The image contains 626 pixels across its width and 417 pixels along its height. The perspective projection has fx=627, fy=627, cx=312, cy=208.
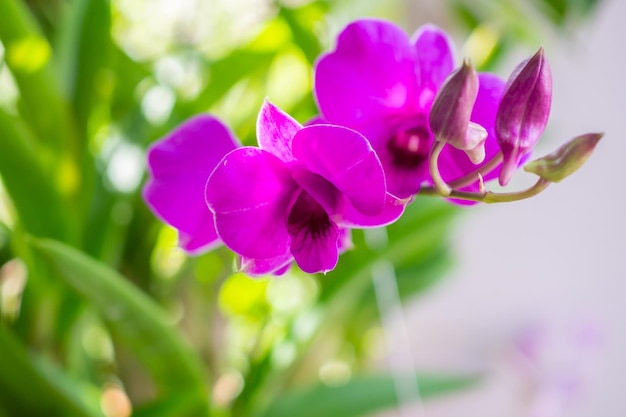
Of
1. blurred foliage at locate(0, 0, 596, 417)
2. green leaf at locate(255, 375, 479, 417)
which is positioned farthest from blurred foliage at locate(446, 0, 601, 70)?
→ green leaf at locate(255, 375, 479, 417)

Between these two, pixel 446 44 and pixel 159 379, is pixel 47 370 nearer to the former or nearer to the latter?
pixel 159 379

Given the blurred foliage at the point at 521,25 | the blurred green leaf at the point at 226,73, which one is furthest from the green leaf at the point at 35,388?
the blurred foliage at the point at 521,25

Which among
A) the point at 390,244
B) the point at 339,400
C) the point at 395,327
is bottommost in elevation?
the point at 395,327

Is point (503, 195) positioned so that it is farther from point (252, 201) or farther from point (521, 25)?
point (521, 25)

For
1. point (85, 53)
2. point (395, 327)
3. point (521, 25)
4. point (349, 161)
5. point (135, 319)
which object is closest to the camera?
point (349, 161)

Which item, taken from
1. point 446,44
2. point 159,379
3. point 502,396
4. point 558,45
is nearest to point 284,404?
point 159,379

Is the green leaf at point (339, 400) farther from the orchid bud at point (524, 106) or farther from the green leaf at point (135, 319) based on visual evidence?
the orchid bud at point (524, 106)

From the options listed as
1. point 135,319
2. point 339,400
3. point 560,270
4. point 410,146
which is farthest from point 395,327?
point 410,146
